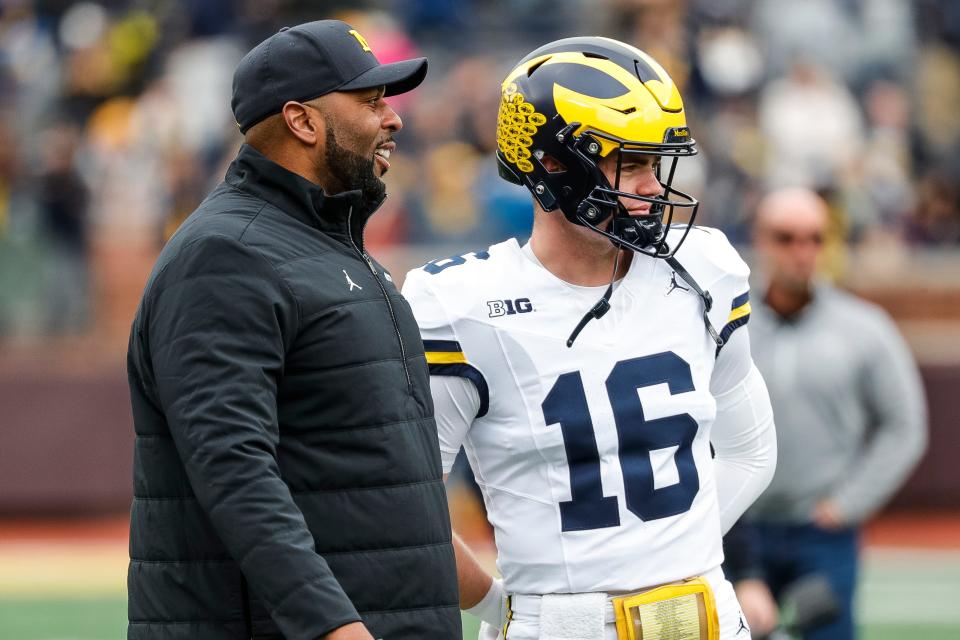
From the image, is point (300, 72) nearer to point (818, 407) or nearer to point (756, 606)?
point (756, 606)

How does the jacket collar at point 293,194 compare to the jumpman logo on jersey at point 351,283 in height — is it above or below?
above

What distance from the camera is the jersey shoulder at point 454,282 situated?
348cm

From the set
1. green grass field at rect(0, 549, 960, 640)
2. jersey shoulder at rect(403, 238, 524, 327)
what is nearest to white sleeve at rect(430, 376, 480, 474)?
jersey shoulder at rect(403, 238, 524, 327)

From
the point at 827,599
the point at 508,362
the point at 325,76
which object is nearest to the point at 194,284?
the point at 325,76

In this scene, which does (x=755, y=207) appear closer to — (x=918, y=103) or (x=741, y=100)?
(x=741, y=100)

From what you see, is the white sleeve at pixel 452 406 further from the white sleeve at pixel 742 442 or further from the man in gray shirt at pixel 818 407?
the man in gray shirt at pixel 818 407

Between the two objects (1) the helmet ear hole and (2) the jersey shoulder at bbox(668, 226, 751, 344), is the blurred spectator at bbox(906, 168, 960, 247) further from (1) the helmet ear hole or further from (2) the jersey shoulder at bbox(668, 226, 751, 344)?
(1) the helmet ear hole

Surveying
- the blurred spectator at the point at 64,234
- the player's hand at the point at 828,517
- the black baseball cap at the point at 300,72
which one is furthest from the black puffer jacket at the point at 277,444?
the blurred spectator at the point at 64,234

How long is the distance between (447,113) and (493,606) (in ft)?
28.0

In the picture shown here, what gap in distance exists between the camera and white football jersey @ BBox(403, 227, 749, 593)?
11.1ft

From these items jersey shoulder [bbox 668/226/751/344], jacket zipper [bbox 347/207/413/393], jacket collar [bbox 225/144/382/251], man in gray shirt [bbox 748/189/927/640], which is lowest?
man in gray shirt [bbox 748/189/927/640]

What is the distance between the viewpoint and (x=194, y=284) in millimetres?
2900

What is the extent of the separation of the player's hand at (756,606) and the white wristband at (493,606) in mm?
1013

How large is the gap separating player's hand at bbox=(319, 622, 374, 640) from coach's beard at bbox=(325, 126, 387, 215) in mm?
862
